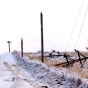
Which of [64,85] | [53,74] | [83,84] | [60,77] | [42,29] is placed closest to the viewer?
[83,84]

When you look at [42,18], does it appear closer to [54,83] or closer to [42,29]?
[42,29]

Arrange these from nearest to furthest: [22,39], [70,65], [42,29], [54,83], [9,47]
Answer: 1. [54,83]
2. [70,65]
3. [42,29]
4. [22,39]
5. [9,47]

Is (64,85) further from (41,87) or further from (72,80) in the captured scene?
(41,87)

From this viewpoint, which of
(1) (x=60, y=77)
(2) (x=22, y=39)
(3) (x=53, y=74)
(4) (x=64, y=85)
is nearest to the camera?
(4) (x=64, y=85)

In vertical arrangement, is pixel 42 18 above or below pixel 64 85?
above

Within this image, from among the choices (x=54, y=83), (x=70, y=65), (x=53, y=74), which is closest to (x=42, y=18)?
(x=70, y=65)

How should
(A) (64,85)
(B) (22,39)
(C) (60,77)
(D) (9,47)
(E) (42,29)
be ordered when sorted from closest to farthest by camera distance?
1. (A) (64,85)
2. (C) (60,77)
3. (E) (42,29)
4. (B) (22,39)
5. (D) (9,47)

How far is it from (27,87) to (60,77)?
404 cm

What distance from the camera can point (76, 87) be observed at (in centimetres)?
1441

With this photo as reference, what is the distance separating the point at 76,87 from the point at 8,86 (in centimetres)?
341

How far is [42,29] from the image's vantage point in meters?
34.0

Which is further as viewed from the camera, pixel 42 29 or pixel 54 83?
pixel 42 29

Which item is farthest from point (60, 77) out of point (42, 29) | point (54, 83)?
point (42, 29)

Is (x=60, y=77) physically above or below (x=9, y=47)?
below
